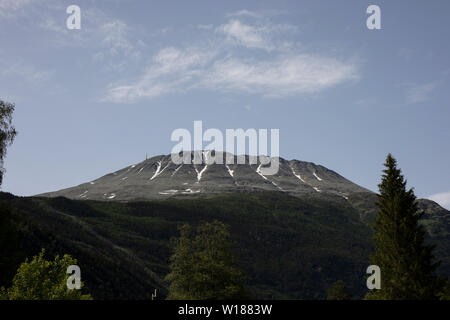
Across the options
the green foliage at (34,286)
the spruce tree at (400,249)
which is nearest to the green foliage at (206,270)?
the spruce tree at (400,249)

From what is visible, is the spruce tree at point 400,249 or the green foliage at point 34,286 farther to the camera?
the spruce tree at point 400,249

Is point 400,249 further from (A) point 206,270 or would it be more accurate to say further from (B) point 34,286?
(B) point 34,286

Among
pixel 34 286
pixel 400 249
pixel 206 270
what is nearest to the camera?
pixel 34 286

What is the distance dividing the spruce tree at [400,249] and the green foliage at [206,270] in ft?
45.6

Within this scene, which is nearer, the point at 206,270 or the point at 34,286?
the point at 34,286

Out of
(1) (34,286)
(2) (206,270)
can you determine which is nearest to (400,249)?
(2) (206,270)

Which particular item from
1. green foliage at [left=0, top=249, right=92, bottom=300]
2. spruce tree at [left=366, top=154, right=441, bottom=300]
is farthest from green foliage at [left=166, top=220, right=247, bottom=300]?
green foliage at [left=0, top=249, right=92, bottom=300]

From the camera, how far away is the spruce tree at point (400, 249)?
40.7m

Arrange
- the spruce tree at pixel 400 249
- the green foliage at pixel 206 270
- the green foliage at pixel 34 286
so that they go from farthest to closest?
the green foliage at pixel 206 270
the spruce tree at pixel 400 249
the green foliage at pixel 34 286

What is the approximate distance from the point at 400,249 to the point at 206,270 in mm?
20008

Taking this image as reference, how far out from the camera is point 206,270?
5069 cm

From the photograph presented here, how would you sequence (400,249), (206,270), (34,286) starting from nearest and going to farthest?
(34,286) < (400,249) < (206,270)

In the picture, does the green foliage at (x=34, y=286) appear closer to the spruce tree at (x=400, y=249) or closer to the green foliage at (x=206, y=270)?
the green foliage at (x=206, y=270)
